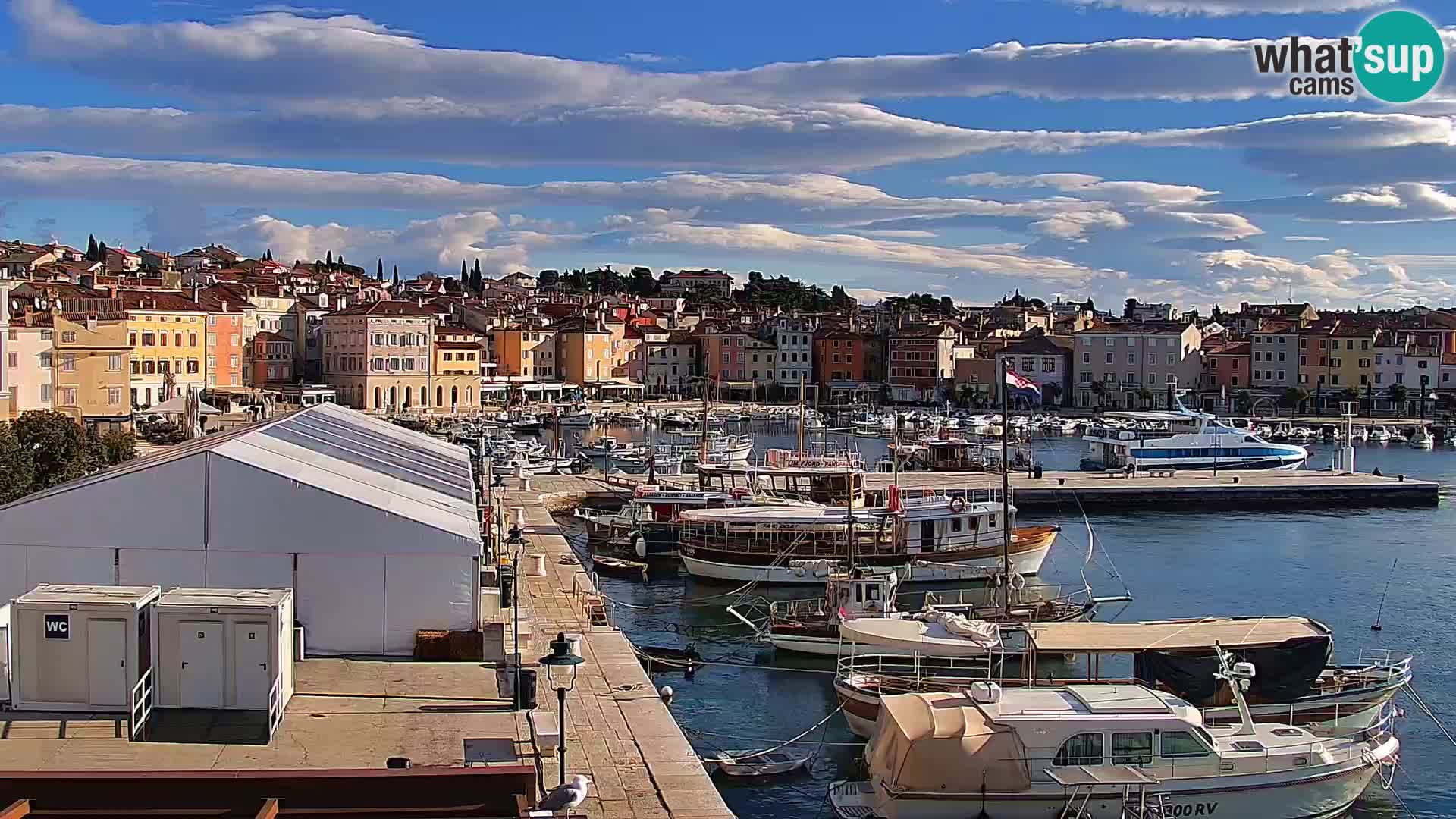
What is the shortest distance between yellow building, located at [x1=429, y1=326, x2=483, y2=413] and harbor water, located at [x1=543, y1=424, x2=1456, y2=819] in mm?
43721

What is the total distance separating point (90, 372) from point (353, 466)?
3606cm

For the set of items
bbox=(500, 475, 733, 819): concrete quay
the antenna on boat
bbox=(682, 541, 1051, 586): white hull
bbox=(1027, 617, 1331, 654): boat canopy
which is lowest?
the antenna on boat

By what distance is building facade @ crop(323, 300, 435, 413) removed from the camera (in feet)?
246

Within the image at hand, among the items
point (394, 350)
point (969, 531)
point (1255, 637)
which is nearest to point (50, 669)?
point (1255, 637)

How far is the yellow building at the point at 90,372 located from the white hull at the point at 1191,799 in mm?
38404

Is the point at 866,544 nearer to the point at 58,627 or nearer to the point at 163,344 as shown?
the point at 58,627

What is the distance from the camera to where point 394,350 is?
76125 millimetres

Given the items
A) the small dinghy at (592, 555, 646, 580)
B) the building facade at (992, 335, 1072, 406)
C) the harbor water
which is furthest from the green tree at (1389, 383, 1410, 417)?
the small dinghy at (592, 555, 646, 580)

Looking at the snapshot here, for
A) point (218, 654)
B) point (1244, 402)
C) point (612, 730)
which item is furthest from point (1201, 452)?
point (218, 654)

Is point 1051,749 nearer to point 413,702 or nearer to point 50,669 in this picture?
point 413,702

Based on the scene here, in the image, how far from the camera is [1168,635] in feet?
56.8

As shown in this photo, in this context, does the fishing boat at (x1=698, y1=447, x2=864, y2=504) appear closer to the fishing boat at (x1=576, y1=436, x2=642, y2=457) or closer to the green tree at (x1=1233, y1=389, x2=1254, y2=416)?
the fishing boat at (x1=576, y1=436, x2=642, y2=457)

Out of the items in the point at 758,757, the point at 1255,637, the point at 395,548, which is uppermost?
the point at 395,548

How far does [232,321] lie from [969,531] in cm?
4948
